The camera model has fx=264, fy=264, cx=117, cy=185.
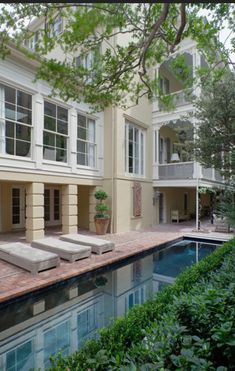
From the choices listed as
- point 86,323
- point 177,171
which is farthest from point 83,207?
point 86,323

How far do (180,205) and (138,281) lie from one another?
42.1 feet

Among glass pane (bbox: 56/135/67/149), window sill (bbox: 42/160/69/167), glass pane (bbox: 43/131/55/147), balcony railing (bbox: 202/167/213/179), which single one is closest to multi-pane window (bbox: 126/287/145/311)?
window sill (bbox: 42/160/69/167)

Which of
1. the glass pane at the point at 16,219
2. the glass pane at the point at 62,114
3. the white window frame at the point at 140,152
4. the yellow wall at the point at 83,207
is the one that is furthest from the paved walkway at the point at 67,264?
the glass pane at the point at 62,114

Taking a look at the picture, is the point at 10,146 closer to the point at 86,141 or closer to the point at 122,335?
the point at 86,141

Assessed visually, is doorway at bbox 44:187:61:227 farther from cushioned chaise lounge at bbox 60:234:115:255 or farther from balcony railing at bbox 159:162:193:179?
balcony railing at bbox 159:162:193:179

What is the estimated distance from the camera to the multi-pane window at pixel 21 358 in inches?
148

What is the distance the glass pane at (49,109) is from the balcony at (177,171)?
24.6ft

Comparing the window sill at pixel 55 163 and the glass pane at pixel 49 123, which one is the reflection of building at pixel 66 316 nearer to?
the window sill at pixel 55 163

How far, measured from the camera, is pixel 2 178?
922cm

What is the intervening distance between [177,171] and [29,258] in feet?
34.4

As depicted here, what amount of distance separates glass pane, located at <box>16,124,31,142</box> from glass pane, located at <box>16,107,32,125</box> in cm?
23

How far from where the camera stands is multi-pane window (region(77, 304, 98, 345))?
4602mm

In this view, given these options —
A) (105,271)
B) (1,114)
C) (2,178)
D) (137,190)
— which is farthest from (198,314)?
(137,190)

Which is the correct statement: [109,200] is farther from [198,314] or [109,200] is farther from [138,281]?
[198,314]
